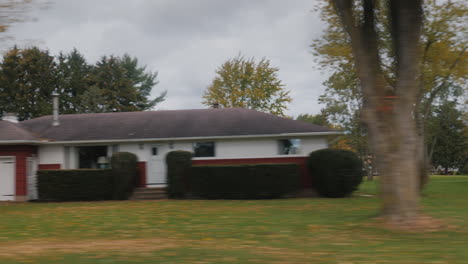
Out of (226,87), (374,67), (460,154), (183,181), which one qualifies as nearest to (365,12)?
(374,67)

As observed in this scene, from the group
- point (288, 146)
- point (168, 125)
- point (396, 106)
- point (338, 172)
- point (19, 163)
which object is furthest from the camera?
point (168, 125)

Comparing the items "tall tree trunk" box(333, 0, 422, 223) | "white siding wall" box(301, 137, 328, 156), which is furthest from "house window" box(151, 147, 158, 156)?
"tall tree trunk" box(333, 0, 422, 223)

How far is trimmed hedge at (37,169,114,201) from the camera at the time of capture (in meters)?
17.8

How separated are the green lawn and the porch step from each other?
Answer: 19.2 feet

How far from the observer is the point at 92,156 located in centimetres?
2089

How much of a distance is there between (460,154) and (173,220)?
5989 cm

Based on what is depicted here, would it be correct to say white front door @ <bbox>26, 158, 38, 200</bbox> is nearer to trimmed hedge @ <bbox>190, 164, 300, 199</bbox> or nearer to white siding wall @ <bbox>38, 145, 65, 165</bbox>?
white siding wall @ <bbox>38, 145, 65, 165</bbox>

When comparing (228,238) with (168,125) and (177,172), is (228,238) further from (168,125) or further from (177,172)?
(168,125)

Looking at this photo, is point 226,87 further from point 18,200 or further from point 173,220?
point 173,220

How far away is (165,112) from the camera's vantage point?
23.7 meters

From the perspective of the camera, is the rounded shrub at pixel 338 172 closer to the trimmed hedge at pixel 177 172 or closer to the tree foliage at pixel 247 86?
the trimmed hedge at pixel 177 172

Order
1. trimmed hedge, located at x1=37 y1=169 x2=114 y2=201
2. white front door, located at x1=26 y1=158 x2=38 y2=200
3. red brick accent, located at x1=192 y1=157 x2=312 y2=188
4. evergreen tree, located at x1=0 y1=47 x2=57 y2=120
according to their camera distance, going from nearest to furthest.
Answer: trimmed hedge, located at x1=37 y1=169 x2=114 y2=201 → white front door, located at x1=26 y1=158 x2=38 y2=200 → red brick accent, located at x1=192 y1=157 x2=312 y2=188 → evergreen tree, located at x1=0 y1=47 x2=57 y2=120

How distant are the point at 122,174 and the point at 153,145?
2807 mm

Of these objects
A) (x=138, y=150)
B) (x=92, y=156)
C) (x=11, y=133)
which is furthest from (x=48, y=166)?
(x=138, y=150)
